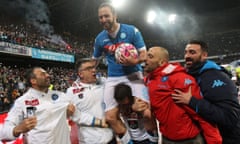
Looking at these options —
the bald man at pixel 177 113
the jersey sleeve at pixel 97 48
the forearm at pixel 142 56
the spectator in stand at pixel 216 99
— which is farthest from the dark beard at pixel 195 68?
the jersey sleeve at pixel 97 48

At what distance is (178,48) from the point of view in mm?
29281

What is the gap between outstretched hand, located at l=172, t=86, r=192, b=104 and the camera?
216 centimetres

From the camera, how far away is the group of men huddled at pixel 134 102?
2.21m

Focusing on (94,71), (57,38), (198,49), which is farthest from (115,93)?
(57,38)

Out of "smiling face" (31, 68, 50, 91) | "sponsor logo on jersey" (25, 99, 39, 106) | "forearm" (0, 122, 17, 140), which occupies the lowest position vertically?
"forearm" (0, 122, 17, 140)

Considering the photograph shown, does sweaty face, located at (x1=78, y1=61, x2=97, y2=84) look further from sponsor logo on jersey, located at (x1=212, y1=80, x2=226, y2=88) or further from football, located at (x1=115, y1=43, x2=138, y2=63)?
sponsor logo on jersey, located at (x1=212, y1=80, x2=226, y2=88)

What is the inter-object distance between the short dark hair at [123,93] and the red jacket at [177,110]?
378mm

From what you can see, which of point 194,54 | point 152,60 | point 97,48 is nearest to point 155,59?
point 152,60

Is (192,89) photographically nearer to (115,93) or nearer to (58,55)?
(115,93)

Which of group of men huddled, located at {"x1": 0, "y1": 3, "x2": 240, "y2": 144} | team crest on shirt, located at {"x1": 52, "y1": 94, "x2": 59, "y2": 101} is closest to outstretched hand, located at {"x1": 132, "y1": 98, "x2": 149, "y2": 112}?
group of men huddled, located at {"x1": 0, "y1": 3, "x2": 240, "y2": 144}

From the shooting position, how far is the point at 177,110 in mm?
2262

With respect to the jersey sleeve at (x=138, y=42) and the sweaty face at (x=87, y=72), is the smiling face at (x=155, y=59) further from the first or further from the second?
the sweaty face at (x=87, y=72)

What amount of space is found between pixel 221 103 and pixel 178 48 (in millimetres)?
27979

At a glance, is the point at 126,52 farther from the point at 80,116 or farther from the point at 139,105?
the point at 80,116
